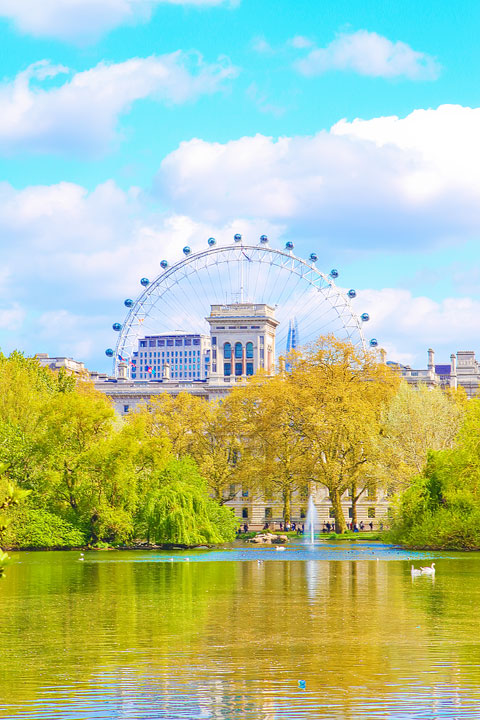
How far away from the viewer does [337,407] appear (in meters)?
95.2

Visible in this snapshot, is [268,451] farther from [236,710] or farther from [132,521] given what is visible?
[236,710]

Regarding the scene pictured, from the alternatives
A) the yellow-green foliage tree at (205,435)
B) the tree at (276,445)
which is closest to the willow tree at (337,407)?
the tree at (276,445)

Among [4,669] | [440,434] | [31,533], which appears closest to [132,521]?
[31,533]

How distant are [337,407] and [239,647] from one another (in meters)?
71.0

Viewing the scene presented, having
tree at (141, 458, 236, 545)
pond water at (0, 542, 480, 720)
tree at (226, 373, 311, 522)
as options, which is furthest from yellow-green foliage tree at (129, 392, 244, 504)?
pond water at (0, 542, 480, 720)

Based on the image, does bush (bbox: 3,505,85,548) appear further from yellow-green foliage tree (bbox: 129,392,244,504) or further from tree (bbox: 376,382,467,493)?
yellow-green foliage tree (bbox: 129,392,244,504)

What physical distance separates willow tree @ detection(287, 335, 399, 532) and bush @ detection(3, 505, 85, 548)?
2892 cm

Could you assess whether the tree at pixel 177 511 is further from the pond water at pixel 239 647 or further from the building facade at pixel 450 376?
the building facade at pixel 450 376

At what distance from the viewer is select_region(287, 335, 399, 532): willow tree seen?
93.9 meters

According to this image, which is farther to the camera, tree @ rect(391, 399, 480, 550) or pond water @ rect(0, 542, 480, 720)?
tree @ rect(391, 399, 480, 550)

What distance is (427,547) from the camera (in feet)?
233

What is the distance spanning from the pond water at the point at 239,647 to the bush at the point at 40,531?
73.5ft

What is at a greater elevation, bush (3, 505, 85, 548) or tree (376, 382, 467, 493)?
tree (376, 382, 467, 493)

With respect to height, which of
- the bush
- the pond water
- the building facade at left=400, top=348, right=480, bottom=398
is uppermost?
the building facade at left=400, top=348, right=480, bottom=398
